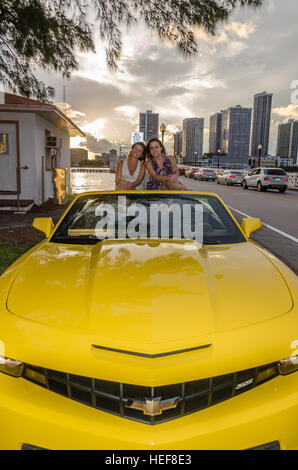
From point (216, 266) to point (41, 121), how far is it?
13485 millimetres

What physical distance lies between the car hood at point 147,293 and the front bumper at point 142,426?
0.92ft

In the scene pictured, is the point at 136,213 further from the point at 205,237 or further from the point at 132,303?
the point at 132,303

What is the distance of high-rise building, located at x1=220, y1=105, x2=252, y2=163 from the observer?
15712cm

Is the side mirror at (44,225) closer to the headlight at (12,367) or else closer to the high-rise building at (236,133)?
the headlight at (12,367)

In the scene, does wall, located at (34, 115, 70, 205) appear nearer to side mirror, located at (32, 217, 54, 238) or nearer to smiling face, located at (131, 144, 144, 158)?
A: smiling face, located at (131, 144, 144, 158)

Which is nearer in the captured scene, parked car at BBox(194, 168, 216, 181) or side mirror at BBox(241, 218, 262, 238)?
side mirror at BBox(241, 218, 262, 238)

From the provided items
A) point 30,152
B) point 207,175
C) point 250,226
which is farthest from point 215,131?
point 250,226

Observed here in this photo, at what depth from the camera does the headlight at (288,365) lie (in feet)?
5.40

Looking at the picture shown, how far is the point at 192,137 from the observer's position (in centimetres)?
16338

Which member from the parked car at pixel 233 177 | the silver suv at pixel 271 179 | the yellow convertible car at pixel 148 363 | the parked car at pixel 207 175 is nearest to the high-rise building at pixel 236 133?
the parked car at pixel 207 175

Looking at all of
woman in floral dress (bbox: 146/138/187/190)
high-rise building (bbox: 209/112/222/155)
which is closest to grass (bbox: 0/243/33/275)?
woman in floral dress (bbox: 146/138/187/190)

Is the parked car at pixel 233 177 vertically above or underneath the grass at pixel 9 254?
above

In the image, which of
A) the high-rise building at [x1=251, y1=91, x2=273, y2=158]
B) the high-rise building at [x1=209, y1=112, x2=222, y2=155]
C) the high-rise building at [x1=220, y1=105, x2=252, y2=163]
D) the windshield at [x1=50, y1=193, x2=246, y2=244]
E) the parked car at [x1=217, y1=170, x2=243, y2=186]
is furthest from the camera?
the high-rise building at [x1=209, y1=112, x2=222, y2=155]
